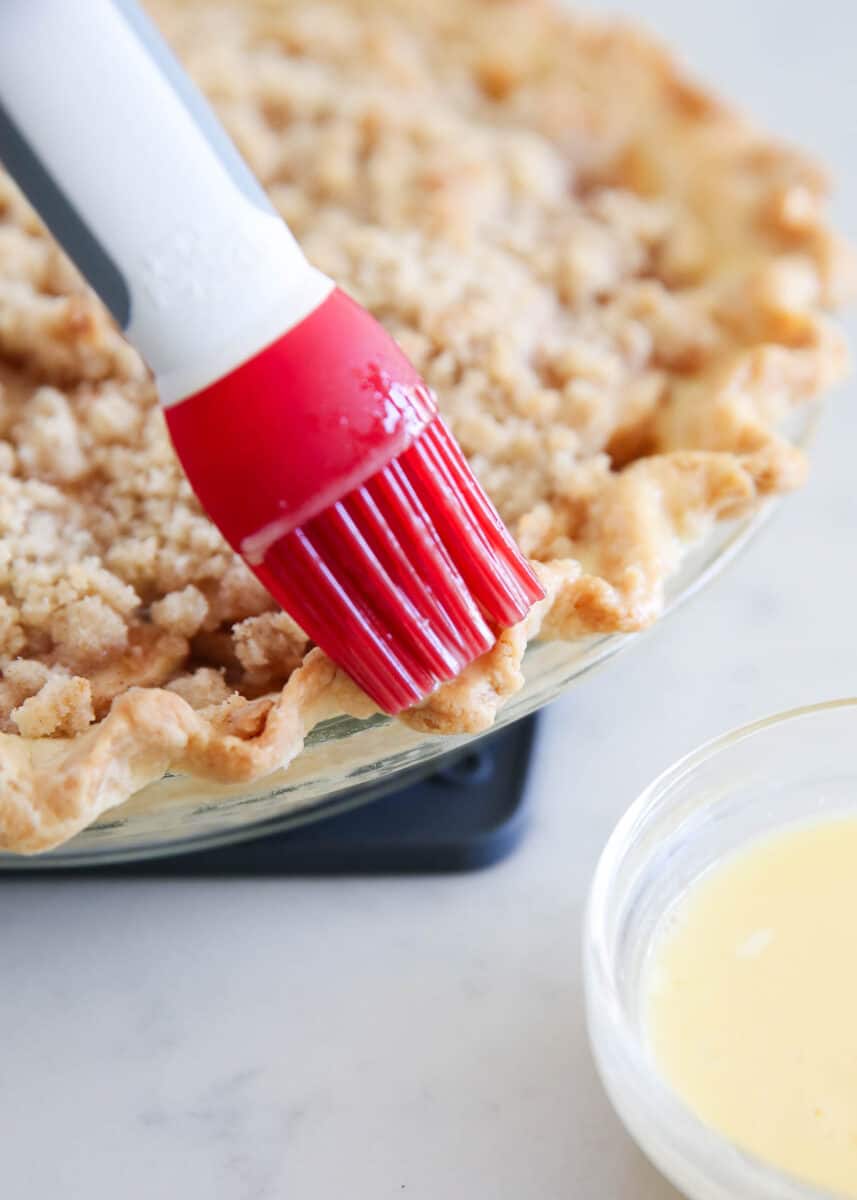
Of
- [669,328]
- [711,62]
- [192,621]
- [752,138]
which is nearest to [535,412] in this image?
[669,328]

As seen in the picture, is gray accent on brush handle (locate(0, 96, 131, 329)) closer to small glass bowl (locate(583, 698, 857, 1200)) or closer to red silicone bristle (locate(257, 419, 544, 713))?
red silicone bristle (locate(257, 419, 544, 713))

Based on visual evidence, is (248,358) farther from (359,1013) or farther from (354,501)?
(359,1013)

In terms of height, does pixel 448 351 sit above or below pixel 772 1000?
above

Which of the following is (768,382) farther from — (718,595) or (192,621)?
(192,621)

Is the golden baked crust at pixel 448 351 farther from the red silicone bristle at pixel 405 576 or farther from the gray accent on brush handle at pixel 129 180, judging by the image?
the gray accent on brush handle at pixel 129 180

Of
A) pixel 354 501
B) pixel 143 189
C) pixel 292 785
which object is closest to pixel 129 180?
pixel 143 189
